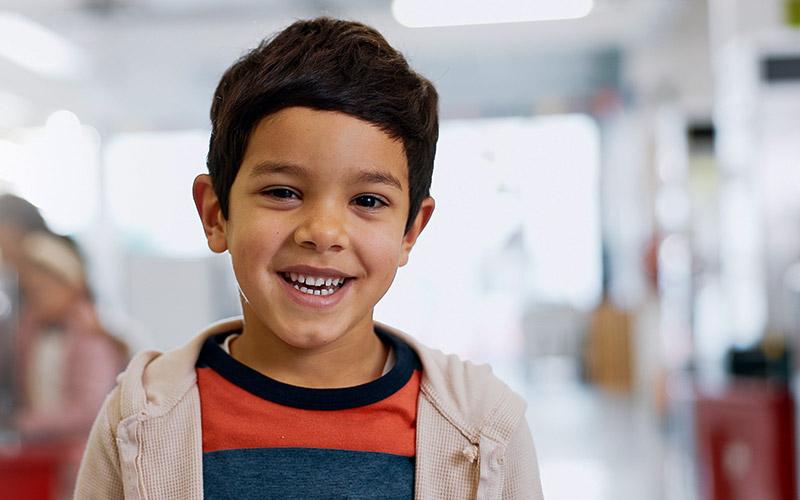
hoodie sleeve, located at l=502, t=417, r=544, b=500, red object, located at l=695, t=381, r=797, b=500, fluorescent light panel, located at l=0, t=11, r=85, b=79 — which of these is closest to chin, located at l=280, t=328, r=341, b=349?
hoodie sleeve, located at l=502, t=417, r=544, b=500

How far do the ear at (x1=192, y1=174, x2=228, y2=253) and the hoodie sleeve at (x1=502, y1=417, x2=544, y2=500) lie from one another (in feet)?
1.10

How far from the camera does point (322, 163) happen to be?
2.94 ft

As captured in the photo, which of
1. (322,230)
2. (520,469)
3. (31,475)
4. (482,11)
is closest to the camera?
(322,230)

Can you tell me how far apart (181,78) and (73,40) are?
960 millimetres

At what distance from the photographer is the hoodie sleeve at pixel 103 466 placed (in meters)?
A: 0.96

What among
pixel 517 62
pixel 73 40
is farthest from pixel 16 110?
pixel 517 62

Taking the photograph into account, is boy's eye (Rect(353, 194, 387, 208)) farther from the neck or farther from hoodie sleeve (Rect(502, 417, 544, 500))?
hoodie sleeve (Rect(502, 417, 544, 500))

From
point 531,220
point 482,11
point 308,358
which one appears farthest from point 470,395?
point 531,220

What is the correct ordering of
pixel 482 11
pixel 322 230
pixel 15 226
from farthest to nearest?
pixel 482 11, pixel 15 226, pixel 322 230

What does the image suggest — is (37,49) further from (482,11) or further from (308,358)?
(308,358)

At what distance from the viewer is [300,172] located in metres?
0.90

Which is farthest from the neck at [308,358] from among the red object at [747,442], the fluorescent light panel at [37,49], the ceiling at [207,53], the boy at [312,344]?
the fluorescent light panel at [37,49]

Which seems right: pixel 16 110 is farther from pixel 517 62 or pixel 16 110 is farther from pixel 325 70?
pixel 325 70

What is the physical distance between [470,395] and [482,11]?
6.82 m
